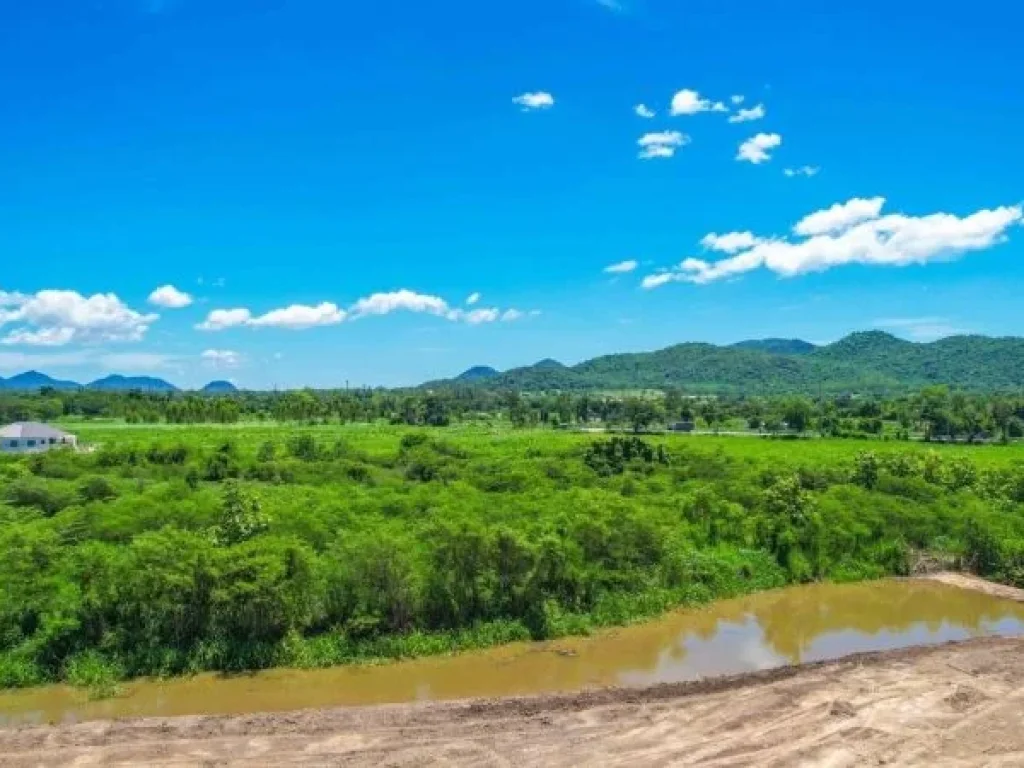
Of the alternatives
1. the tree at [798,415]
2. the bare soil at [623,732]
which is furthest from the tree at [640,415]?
the bare soil at [623,732]

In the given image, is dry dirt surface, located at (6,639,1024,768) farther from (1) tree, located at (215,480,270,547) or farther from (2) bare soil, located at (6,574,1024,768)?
(1) tree, located at (215,480,270,547)

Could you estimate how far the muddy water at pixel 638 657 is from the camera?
68.8ft

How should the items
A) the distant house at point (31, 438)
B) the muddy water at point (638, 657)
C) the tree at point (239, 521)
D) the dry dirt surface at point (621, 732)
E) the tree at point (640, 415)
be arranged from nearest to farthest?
the dry dirt surface at point (621, 732), the muddy water at point (638, 657), the tree at point (239, 521), the distant house at point (31, 438), the tree at point (640, 415)

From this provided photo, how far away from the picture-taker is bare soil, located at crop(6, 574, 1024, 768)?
16891 mm

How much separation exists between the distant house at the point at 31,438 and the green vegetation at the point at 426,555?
3495 cm

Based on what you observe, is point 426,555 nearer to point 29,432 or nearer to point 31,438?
point 31,438

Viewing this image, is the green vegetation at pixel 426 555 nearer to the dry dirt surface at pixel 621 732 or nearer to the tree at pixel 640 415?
the dry dirt surface at pixel 621 732

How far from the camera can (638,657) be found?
81.9ft

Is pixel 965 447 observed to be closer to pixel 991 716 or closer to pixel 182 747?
pixel 991 716

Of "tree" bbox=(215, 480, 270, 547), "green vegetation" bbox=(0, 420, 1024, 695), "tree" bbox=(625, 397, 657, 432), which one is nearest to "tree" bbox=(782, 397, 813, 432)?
"tree" bbox=(625, 397, 657, 432)

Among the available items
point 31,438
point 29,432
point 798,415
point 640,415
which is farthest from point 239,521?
point 640,415

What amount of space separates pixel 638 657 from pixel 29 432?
79.5 metres

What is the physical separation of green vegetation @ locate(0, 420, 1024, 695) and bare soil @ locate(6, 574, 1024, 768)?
424 cm

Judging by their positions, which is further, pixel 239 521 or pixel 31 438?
pixel 31 438
